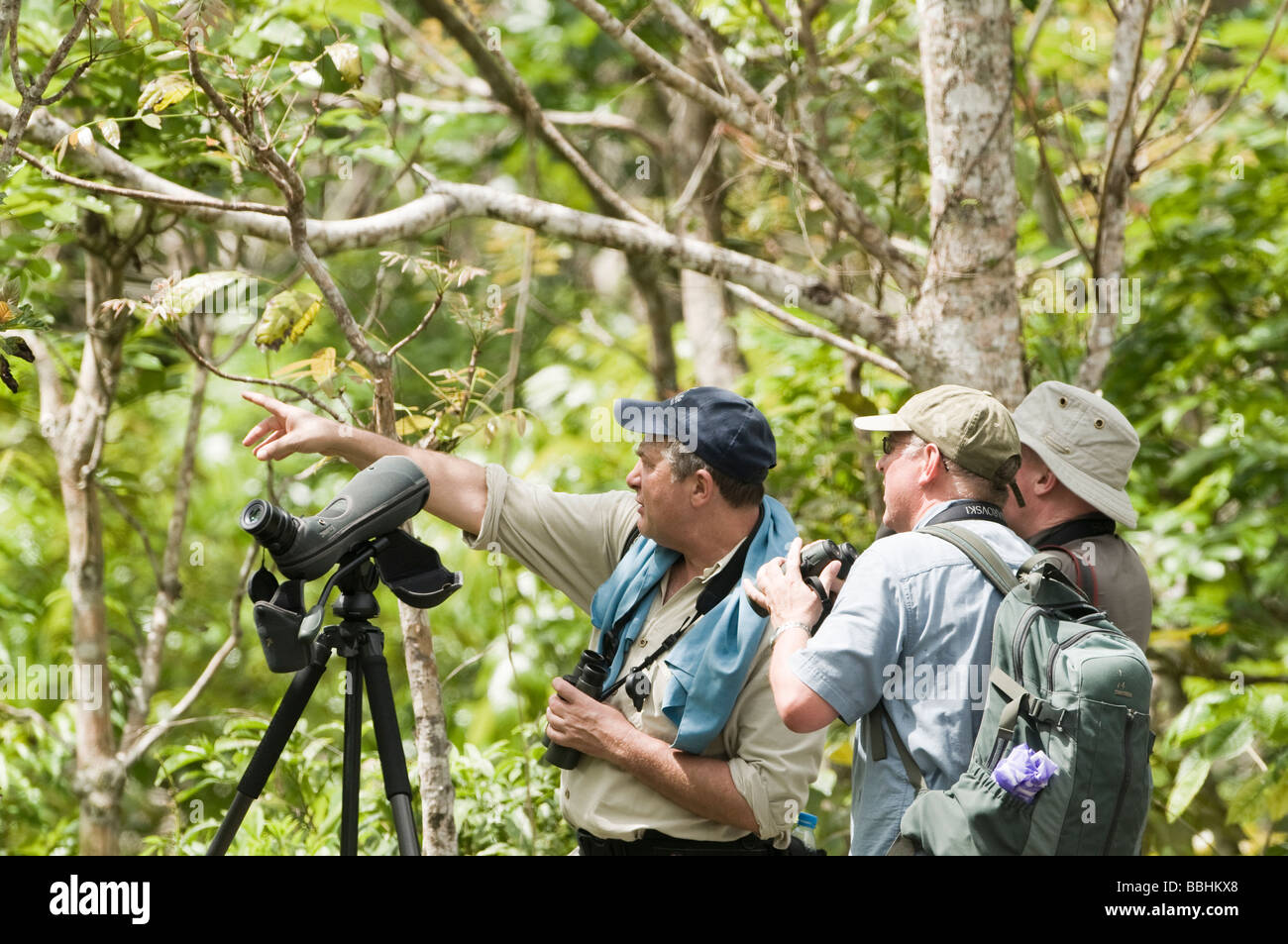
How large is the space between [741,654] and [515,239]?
483cm

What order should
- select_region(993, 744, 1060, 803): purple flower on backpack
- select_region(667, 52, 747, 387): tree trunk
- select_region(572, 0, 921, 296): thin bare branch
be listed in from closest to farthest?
select_region(993, 744, 1060, 803): purple flower on backpack → select_region(572, 0, 921, 296): thin bare branch → select_region(667, 52, 747, 387): tree trunk

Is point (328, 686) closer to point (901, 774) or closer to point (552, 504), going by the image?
point (552, 504)

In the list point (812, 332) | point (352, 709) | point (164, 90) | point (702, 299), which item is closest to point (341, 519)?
point (352, 709)

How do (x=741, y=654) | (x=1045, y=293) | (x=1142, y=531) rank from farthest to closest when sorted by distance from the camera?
(x=1142, y=531) < (x=1045, y=293) < (x=741, y=654)

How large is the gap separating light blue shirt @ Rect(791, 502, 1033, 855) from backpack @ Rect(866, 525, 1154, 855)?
94 millimetres

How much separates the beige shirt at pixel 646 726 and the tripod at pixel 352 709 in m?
0.51

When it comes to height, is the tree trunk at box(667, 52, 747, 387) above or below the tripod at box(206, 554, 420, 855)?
above

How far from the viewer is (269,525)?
6.95ft

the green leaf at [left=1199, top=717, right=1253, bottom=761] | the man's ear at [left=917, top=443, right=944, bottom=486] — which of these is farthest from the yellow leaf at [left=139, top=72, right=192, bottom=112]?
the green leaf at [left=1199, top=717, right=1253, bottom=761]

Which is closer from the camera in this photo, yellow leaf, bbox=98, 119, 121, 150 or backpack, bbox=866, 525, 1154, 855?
backpack, bbox=866, 525, 1154, 855

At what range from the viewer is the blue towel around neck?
2490 mm

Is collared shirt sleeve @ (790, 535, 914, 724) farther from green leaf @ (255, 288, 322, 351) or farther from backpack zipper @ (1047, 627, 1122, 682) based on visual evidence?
green leaf @ (255, 288, 322, 351)
